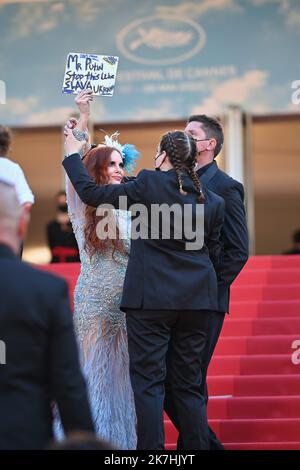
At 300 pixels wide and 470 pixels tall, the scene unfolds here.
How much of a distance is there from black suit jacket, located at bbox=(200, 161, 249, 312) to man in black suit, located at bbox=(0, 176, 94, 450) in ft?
7.34

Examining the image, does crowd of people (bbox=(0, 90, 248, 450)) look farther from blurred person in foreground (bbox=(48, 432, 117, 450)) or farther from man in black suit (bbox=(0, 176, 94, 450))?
blurred person in foreground (bbox=(48, 432, 117, 450))

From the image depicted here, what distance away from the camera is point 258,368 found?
734 cm

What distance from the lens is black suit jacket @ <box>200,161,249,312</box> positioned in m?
5.38

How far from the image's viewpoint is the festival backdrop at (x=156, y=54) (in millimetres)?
13211

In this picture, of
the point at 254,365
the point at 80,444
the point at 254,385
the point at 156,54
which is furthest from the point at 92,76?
the point at 156,54

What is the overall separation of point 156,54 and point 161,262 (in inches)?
343

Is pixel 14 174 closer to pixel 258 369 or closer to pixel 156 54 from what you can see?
pixel 258 369

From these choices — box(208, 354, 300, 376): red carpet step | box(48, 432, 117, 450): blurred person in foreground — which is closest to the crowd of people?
box(48, 432, 117, 450): blurred person in foreground

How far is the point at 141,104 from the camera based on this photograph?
13406mm

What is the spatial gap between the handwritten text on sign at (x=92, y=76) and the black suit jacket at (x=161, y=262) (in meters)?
0.64

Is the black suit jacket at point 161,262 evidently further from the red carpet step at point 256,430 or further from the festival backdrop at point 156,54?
the festival backdrop at point 156,54

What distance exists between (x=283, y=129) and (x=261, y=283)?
634 centimetres

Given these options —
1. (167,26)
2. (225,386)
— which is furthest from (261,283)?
(167,26)
